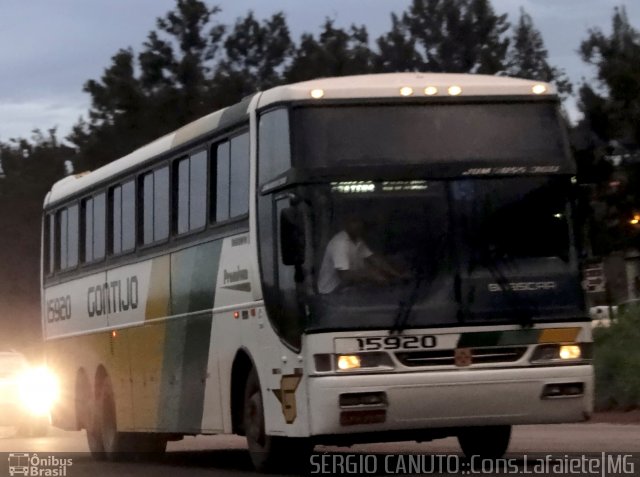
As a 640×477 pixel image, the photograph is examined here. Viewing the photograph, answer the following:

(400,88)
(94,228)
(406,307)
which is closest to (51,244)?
(94,228)

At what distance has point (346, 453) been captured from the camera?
18.8 m

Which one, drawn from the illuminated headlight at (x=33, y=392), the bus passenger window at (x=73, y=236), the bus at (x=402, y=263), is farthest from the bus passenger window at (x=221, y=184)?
the illuminated headlight at (x=33, y=392)

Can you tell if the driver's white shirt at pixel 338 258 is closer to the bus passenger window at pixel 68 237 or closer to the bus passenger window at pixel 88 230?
the bus passenger window at pixel 88 230

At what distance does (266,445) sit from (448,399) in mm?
2053

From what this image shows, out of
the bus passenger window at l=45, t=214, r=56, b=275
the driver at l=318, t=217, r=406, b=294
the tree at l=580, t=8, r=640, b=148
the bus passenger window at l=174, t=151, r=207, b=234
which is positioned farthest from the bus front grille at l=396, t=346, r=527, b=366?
the tree at l=580, t=8, r=640, b=148

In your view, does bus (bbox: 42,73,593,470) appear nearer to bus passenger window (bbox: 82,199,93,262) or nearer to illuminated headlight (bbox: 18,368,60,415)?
bus passenger window (bbox: 82,199,93,262)

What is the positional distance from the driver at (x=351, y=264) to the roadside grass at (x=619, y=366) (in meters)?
12.0

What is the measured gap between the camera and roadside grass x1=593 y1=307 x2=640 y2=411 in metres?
25.4

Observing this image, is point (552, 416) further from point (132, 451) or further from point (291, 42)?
point (291, 42)

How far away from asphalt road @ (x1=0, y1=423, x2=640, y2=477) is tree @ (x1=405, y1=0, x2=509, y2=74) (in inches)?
2364

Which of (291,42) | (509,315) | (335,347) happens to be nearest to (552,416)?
(509,315)

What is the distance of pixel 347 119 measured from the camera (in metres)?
14.5

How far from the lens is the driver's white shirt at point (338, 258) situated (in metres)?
14.0

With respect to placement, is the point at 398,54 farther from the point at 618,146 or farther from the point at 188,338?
the point at 188,338
